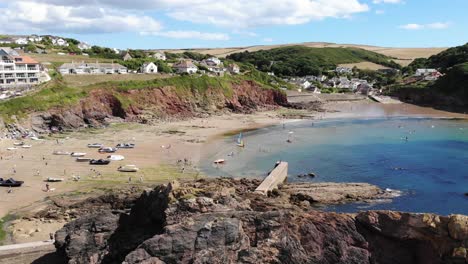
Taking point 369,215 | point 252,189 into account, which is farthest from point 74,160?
point 369,215

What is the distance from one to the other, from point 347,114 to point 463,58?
70414mm

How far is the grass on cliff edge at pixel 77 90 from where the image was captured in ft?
212

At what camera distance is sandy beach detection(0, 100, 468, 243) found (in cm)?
3651

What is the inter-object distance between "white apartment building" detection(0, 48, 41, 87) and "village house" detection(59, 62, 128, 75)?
29.6 feet

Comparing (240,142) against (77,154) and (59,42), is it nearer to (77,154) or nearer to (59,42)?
(77,154)

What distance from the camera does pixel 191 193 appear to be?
2050 centimetres

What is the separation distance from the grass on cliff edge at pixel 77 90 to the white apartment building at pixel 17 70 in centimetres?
594

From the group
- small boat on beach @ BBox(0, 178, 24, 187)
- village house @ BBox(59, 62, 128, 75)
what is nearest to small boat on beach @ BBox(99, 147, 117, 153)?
small boat on beach @ BBox(0, 178, 24, 187)

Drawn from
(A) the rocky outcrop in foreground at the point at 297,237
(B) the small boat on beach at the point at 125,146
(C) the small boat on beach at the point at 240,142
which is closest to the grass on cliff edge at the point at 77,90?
(B) the small boat on beach at the point at 125,146

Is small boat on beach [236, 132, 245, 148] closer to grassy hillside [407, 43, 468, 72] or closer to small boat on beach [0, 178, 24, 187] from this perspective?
small boat on beach [0, 178, 24, 187]

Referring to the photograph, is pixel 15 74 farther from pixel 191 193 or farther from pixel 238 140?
pixel 191 193

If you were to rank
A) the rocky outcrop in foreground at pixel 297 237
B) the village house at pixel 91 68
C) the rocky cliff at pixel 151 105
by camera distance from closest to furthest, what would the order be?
1. the rocky outcrop in foreground at pixel 297 237
2. the rocky cliff at pixel 151 105
3. the village house at pixel 91 68

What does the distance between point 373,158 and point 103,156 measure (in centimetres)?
3362

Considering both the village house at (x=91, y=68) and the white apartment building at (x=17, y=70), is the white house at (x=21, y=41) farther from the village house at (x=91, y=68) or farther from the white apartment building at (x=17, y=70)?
the white apartment building at (x=17, y=70)
